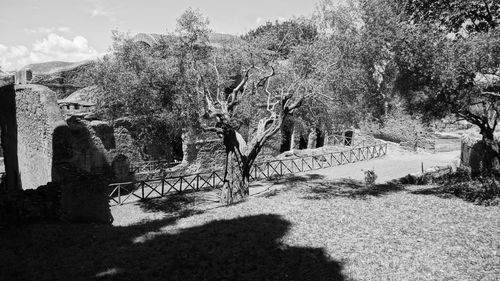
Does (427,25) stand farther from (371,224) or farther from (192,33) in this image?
(192,33)

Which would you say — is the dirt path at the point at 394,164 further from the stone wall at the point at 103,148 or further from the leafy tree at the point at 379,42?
the stone wall at the point at 103,148

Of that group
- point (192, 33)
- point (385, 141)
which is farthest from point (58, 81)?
point (385, 141)

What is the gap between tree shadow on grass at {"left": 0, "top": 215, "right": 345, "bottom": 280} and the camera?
5.34 metres

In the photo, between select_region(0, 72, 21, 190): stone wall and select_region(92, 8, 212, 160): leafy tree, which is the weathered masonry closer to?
select_region(0, 72, 21, 190): stone wall

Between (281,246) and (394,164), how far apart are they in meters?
16.4

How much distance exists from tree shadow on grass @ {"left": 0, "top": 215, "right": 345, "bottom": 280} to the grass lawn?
0.02 metres

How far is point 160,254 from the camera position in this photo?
6113 mm

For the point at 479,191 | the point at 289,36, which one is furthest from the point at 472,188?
the point at 289,36

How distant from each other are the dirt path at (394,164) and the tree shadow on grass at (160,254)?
35.9ft

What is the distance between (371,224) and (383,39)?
586cm

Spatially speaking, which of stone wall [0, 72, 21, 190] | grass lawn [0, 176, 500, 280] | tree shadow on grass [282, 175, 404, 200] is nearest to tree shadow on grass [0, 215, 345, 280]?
grass lawn [0, 176, 500, 280]

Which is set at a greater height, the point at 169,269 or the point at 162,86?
the point at 162,86

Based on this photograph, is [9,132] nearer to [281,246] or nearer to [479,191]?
[281,246]

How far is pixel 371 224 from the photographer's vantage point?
8.01m
